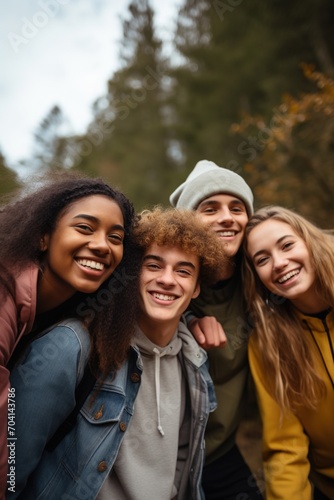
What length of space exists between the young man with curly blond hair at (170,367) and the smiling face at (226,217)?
1.19 ft

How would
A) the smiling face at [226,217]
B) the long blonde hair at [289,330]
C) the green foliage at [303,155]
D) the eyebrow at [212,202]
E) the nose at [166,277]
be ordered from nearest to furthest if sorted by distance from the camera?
the nose at [166,277]
the long blonde hair at [289,330]
the smiling face at [226,217]
the eyebrow at [212,202]
the green foliage at [303,155]

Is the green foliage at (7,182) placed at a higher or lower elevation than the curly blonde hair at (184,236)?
→ higher

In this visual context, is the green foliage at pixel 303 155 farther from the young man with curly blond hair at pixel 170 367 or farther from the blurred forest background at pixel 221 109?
the young man with curly blond hair at pixel 170 367

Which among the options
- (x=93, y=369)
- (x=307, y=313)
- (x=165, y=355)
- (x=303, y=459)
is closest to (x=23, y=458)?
(x=93, y=369)

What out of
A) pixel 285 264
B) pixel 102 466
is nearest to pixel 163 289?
pixel 285 264

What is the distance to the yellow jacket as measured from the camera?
8.45 ft

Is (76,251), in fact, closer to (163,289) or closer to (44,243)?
(44,243)

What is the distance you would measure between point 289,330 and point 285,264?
0.55 meters

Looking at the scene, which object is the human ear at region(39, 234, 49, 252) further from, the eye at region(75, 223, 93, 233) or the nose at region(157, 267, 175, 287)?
the nose at region(157, 267, 175, 287)

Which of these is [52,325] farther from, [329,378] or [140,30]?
[140,30]

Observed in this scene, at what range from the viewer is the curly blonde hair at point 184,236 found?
96.1 inches

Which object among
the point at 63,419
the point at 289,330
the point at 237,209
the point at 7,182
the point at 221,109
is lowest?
the point at 63,419

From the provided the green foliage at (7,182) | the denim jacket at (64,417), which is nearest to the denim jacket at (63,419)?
the denim jacket at (64,417)

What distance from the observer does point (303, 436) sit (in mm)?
2693
